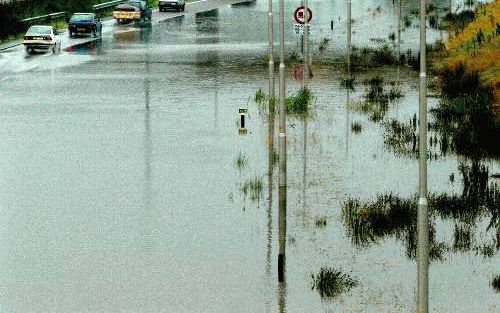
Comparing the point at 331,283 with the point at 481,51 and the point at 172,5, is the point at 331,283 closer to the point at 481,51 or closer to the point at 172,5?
the point at 481,51

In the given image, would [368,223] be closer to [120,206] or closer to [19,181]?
[120,206]

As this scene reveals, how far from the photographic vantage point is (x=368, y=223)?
79.3 feet

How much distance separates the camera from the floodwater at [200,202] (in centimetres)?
1911

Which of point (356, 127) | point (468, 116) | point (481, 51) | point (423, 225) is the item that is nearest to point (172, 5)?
point (481, 51)

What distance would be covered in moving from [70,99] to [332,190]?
1913 centimetres

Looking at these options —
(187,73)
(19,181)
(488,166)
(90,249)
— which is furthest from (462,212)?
(187,73)

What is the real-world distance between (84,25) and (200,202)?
48.9m

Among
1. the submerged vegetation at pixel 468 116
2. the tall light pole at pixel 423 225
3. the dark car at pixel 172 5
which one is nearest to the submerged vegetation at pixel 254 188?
the submerged vegetation at pixel 468 116

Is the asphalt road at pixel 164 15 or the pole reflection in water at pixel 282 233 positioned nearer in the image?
the pole reflection in water at pixel 282 233

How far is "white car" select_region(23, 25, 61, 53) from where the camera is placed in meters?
64.2

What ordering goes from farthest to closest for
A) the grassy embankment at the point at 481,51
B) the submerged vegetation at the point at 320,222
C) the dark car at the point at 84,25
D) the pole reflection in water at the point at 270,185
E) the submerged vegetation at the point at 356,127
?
the dark car at the point at 84,25 < the grassy embankment at the point at 481,51 < the submerged vegetation at the point at 356,127 < the submerged vegetation at the point at 320,222 < the pole reflection in water at the point at 270,185

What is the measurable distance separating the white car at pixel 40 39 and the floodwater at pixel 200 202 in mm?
13485

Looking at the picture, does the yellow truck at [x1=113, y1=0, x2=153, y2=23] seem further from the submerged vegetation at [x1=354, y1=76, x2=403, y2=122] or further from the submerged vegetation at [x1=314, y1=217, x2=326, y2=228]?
the submerged vegetation at [x1=314, y1=217, x2=326, y2=228]

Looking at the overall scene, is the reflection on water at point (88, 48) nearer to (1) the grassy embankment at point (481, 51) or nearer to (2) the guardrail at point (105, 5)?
(1) the grassy embankment at point (481, 51)
